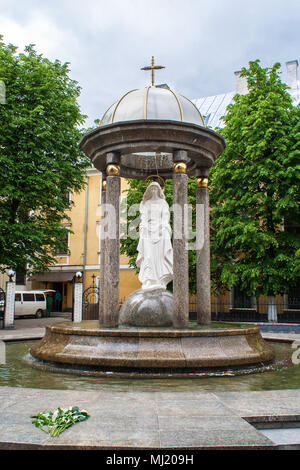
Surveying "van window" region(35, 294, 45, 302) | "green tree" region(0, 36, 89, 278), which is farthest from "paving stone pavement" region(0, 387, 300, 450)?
"van window" region(35, 294, 45, 302)

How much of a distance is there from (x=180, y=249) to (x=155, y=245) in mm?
1631

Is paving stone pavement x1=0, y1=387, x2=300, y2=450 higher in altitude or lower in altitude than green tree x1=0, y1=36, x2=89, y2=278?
lower

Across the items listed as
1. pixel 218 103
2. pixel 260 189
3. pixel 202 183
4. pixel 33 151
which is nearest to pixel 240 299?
pixel 260 189

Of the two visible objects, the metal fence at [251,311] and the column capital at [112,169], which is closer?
the column capital at [112,169]

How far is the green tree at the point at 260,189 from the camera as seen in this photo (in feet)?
63.4

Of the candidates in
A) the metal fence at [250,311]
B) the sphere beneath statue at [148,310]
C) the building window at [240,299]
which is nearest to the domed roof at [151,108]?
the sphere beneath statue at [148,310]

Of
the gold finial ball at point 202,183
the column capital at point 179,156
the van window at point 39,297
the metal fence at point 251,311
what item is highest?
the column capital at point 179,156

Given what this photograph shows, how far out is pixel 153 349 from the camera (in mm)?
6688

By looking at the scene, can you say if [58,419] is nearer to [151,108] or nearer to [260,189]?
[151,108]

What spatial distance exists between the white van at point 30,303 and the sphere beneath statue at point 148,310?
1986 cm

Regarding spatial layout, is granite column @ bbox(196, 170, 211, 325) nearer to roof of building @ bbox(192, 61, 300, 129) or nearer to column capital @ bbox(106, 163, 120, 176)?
column capital @ bbox(106, 163, 120, 176)

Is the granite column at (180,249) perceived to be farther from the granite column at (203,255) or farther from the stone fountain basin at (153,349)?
the granite column at (203,255)

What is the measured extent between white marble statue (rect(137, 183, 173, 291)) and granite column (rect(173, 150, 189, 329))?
132 centimetres

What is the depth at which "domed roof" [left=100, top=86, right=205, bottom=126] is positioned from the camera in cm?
899
